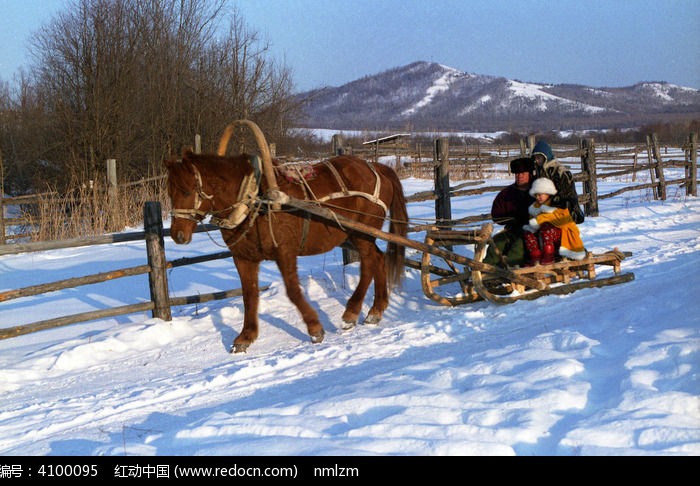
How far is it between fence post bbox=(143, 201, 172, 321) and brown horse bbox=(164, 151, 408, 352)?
131 centimetres

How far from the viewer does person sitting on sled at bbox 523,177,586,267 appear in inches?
260

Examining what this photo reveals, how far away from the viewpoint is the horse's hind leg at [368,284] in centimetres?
675

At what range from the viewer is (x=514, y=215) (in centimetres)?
720

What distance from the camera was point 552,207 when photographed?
21.9 feet

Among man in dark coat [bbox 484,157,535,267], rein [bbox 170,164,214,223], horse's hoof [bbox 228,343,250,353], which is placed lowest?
horse's hoof [bbox 228,343,250,353]

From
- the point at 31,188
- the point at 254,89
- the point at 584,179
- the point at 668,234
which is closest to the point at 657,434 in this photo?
the point at 668,234

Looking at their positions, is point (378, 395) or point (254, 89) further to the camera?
point (254, 89)

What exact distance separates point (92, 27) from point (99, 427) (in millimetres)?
17872

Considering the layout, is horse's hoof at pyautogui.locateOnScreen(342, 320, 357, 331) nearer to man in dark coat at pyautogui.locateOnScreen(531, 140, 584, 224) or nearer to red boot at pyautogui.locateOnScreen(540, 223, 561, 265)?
red boot at pyautogui.locateOnScreen(540, 223, 561, 265)

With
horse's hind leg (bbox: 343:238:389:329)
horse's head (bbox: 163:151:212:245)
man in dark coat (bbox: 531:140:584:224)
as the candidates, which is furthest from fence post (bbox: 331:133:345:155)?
horse's head (bbox: 163:151:212:245)

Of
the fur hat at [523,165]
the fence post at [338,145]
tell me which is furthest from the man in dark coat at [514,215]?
the fence post at [338,145]

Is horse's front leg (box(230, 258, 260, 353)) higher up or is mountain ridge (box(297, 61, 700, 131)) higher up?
mountain ridge (box(297, 61, 700, 131))

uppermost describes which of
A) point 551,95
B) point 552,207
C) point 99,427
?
point 551,95
